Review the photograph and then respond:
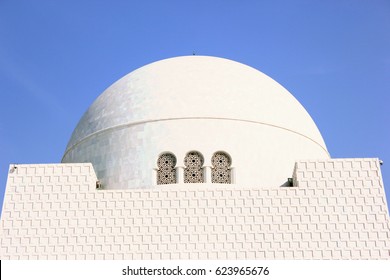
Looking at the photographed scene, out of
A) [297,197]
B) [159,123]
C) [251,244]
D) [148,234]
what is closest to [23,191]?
[148,234]

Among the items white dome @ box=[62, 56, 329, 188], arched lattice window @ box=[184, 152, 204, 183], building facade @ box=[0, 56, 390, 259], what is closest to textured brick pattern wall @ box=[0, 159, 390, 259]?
building facade @ box=[0, 56, 390, 259]

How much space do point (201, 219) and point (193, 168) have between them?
6.17 ft

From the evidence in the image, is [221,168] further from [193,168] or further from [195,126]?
[195,126]

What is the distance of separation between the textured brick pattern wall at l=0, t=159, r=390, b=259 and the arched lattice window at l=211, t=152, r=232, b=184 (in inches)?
56.8

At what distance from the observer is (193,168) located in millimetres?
12633

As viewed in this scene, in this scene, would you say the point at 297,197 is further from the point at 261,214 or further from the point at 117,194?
the point at 117,194

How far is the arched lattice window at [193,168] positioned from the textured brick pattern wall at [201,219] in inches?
56.0

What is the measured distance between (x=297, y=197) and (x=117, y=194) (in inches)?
129

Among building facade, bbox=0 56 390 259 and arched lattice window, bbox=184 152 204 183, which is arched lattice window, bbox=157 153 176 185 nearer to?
building facade, bbox=0 56 390 259

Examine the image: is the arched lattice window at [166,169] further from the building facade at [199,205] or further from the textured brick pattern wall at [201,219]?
the textured brick pattern wall at [201,219]

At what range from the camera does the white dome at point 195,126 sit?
12.8m

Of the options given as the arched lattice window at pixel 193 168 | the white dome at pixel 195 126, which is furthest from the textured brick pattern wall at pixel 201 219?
the white dome at pixel 195 126

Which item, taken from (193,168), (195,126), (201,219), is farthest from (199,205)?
(195,126)

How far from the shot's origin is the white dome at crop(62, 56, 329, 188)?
12805 mm
